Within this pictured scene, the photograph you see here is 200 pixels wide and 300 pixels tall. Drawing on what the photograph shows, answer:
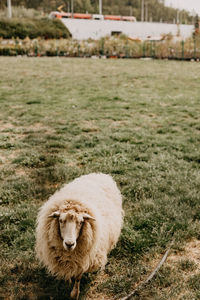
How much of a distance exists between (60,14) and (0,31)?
17151 millimetres

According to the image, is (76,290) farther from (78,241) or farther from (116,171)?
(116,171)

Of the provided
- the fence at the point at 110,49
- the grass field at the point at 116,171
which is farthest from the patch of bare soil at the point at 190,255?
the fence at the point at 110,49

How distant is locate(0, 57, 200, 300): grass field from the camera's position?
98.2 inches

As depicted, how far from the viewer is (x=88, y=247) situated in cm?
234

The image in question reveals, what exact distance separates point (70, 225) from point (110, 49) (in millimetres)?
19602

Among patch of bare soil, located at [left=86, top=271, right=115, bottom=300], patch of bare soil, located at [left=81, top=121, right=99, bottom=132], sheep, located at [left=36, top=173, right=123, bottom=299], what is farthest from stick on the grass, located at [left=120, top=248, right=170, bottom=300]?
patch of bare soil, located at [left=81, top=121, right=99, bottom=132]

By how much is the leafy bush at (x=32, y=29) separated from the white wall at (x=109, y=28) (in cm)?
533

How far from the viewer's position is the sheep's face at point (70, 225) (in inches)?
81.2

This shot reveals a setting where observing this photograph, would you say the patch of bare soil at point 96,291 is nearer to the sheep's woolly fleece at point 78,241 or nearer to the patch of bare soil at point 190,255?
the sheep's woolly fleece at point 78,241

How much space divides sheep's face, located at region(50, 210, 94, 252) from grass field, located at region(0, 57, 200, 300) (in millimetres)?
579

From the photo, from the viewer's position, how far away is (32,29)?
27000 millimetres

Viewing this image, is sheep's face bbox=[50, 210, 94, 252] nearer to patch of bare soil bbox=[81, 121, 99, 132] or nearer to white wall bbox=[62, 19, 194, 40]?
patch of bare soil bbox=[81, 121, 99, 132]

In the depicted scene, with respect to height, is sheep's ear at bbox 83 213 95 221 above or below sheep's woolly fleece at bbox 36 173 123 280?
above

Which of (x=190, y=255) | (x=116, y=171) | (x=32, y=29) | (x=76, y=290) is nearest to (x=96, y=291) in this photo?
(x=76, y=290)
